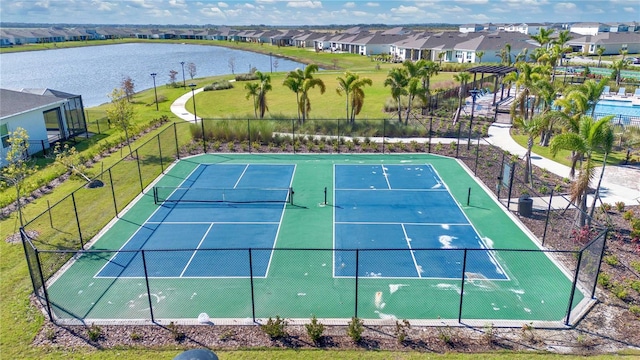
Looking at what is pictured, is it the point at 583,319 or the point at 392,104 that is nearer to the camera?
the point at 583,319

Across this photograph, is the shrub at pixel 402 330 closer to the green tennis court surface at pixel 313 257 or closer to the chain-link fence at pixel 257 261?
the green tennis court surface at pixel 313 257

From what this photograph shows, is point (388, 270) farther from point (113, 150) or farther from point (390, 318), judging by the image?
point (113, 150)

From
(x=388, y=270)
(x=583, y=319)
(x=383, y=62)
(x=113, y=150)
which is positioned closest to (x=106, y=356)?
(x=388, y=270)

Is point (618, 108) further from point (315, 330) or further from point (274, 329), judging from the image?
point (274, 329)

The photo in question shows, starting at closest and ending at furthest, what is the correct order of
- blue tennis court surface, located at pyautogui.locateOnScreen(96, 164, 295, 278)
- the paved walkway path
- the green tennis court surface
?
1. the green tennis court surface
2. blue tennis court surface, located at pyautogui.locateOnScreen(96, 164, 295, 278)
3. the paved walkway path

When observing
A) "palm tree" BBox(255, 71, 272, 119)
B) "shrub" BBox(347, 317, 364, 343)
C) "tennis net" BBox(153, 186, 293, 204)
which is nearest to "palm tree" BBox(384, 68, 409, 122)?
"palm tree" BBox(255, 71, 272, 119)

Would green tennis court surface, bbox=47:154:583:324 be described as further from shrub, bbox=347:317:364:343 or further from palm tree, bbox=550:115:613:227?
palm tree, bbox=550:115:613:227
